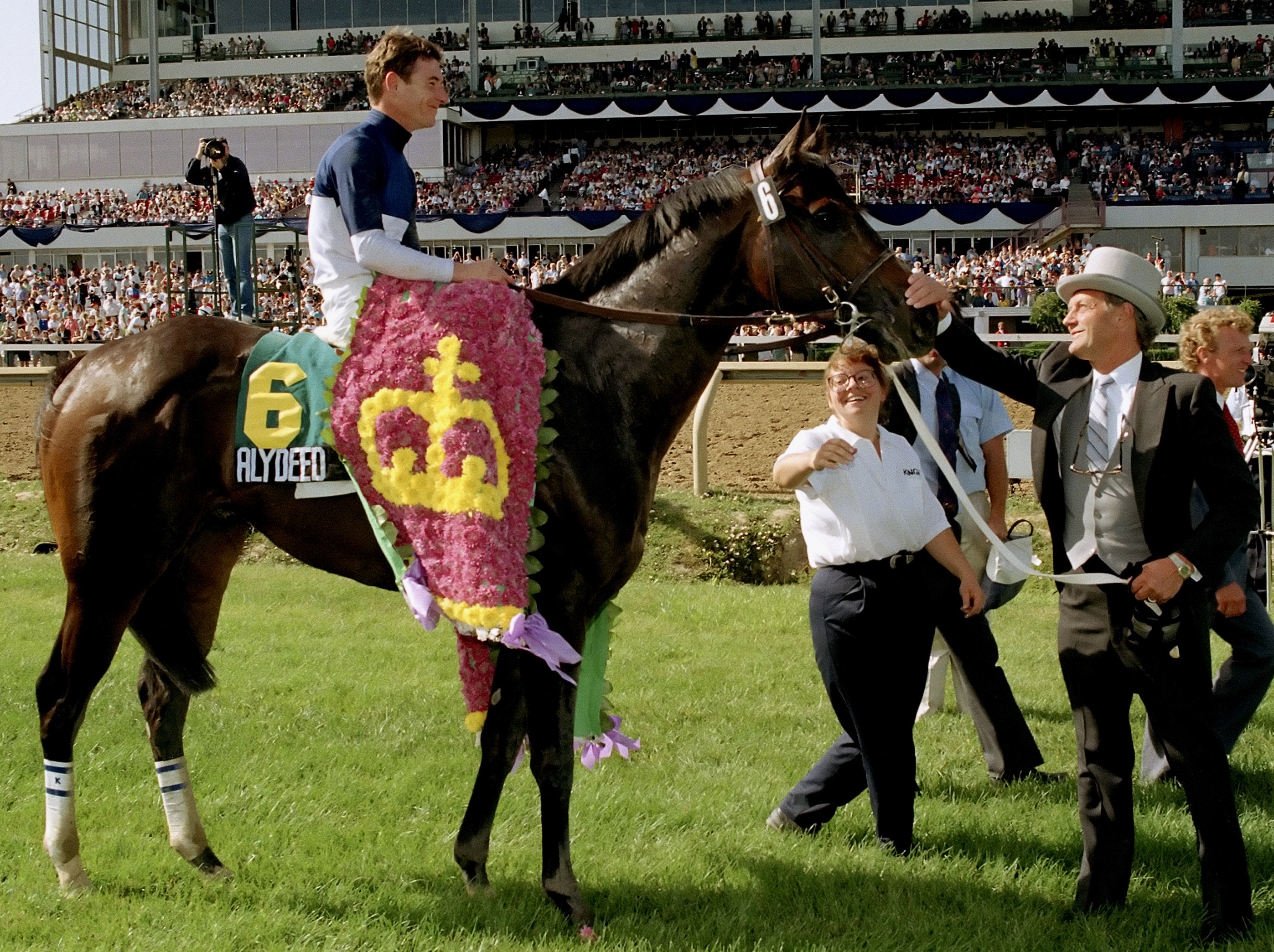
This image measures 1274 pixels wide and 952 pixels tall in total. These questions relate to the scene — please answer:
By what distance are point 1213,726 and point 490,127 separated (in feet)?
154

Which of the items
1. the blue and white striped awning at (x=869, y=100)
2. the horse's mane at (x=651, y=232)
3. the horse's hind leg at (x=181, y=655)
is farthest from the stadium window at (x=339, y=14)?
the horse's mane at (x=651, y=232)

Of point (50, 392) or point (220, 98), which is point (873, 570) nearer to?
point (50, 392)

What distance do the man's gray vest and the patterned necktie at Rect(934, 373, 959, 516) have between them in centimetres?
152

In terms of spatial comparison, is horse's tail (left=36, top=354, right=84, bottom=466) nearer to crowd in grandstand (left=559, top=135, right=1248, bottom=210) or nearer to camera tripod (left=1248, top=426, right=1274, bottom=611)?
camera tripod (left=1248, top=426, right=1274, bottom=611)

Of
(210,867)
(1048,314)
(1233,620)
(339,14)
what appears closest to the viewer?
(210,867)

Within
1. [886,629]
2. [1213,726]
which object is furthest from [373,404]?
[1213,726]

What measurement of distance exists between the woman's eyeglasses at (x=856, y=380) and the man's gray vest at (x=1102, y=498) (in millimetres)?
771

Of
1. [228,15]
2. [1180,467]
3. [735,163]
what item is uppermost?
[228,15]

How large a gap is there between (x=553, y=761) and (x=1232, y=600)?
8.09ft

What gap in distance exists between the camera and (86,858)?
4398 mm

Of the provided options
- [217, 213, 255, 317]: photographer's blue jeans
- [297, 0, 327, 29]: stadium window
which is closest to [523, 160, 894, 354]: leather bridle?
[217, 213, 255, 317]: photographer's blue jeans

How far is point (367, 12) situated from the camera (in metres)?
53.8

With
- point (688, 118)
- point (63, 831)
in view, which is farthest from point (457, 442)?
point (688, 118)

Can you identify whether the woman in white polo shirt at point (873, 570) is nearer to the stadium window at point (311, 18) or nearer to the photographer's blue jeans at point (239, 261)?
the photographer's blue jeans at point (239, 261)
